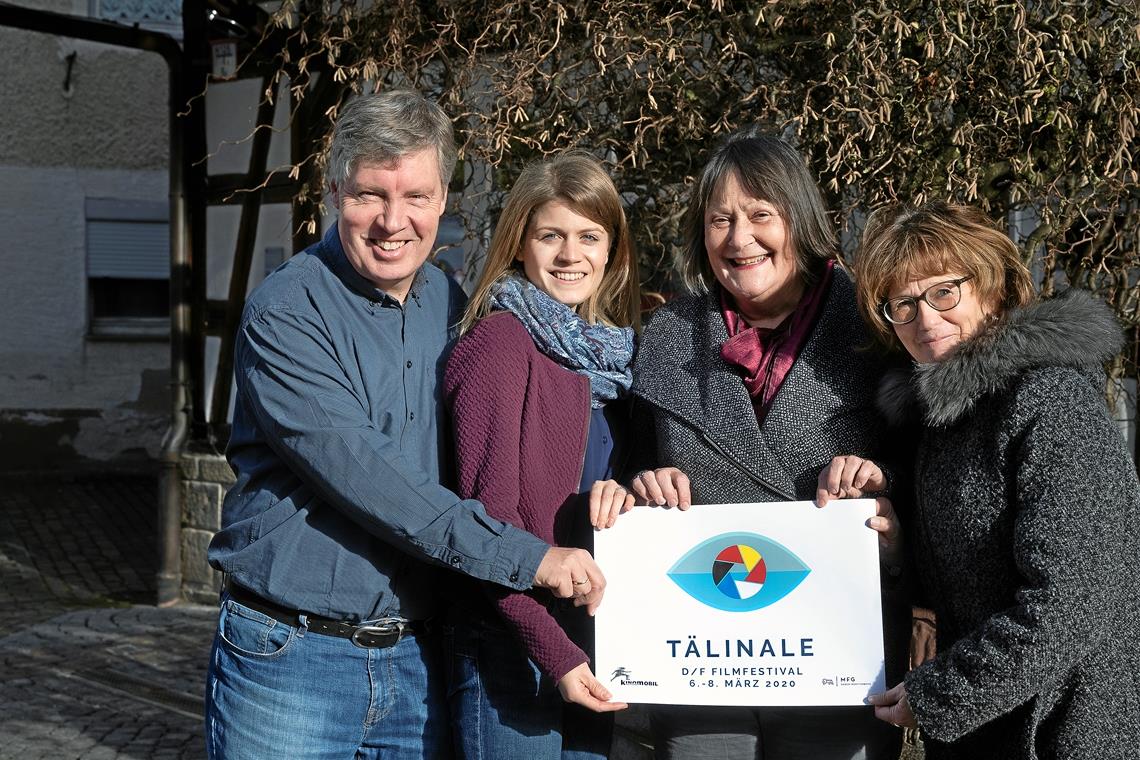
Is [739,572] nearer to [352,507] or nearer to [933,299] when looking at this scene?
[933,299]

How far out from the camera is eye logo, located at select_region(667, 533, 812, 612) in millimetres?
2500

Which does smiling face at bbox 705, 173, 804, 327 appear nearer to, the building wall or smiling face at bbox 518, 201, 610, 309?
smiling face at bbox 518, 201, 610, 309

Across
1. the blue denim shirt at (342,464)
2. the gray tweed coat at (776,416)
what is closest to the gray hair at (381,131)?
the blue denim shirt at (342,464)

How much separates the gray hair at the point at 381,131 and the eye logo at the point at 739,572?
100 centimetres

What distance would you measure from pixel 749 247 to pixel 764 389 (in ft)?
0.97

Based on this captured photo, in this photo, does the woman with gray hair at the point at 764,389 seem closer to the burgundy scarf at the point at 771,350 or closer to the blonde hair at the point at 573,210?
the burgundy scarf at the point at 771,350

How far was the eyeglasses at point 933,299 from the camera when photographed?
2307 mm

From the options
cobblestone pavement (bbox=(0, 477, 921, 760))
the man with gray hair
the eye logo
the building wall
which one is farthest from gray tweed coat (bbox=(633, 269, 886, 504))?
the building wall

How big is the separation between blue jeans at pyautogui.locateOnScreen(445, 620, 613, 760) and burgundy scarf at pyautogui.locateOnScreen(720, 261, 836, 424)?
0.70 m

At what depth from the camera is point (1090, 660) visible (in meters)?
2.17

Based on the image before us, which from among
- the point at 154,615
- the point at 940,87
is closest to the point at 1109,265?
the point at 940,87

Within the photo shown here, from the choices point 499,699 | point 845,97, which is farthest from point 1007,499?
point 845,97

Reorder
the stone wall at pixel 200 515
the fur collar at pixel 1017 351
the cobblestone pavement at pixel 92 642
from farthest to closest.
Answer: the stone wall at pixel 200 515 < the cobblestone pavement at pixel 92 642 < the fur collar at pixel 1017 351

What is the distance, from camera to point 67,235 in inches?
504
